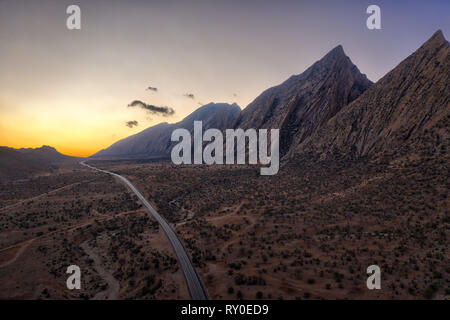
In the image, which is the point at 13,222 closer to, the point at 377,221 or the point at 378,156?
the point at 377,221

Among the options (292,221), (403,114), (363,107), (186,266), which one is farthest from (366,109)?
(186,266)

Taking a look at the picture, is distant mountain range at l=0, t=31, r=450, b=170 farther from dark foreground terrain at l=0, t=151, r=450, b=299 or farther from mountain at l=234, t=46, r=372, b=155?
dark foreground terrain at l=0, t=151, r=450, b=299

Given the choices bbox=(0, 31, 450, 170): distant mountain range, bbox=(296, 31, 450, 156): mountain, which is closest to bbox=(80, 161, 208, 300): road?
bbox=(296, 31, 450, 156): mountain

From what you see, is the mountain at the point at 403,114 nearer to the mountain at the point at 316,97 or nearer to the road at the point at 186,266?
the mountain at the point at 316,97

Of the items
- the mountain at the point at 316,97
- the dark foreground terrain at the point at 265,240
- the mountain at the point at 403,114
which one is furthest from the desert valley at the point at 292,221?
the mountain at the point at 316,97

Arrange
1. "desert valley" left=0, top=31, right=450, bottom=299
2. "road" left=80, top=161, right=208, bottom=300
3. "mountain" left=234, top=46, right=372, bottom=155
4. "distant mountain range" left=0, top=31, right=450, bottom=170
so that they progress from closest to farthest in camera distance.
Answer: "road" left=80, top=161, right=208, bottom=300, "desert valley" left=0, top=31, right=450, bottom=299, "distant mountain range" left=0, top=31, right=450, bottom=170, "mountain" left=234, top=46, right=372, bottom=155

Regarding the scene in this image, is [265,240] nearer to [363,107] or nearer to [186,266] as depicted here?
[186,266]
